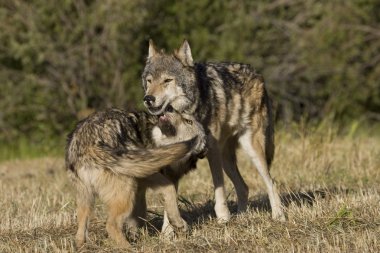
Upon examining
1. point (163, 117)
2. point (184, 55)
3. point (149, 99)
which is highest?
point (184, 55)

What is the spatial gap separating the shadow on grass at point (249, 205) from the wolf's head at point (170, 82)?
1.19 m

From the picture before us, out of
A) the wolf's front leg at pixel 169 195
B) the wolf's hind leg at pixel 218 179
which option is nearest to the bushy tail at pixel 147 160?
the wolf's front leg at pixel 169 195

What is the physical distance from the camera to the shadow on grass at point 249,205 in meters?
7.73

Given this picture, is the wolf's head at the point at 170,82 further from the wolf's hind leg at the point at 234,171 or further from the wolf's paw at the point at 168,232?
the wolf's hind leg at the point at 234,171

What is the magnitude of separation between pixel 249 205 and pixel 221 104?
1337mm

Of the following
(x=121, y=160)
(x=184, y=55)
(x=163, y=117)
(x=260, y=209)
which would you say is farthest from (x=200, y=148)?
(x=260, y=209)

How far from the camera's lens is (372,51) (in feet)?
69.0

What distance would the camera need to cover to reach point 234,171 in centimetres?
866

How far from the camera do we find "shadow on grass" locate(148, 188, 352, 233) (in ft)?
25.4

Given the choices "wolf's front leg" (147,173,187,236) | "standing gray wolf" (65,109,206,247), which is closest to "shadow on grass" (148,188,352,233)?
"wolf's front leg" (147,173,187,236)

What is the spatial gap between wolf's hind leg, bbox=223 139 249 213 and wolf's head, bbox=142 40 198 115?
134cm

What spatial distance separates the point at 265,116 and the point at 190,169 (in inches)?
66.7

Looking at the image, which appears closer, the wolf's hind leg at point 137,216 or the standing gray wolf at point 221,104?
the wolf's hind leg at point 137,216

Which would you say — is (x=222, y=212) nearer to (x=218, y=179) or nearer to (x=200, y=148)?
(x=218, y=179)
